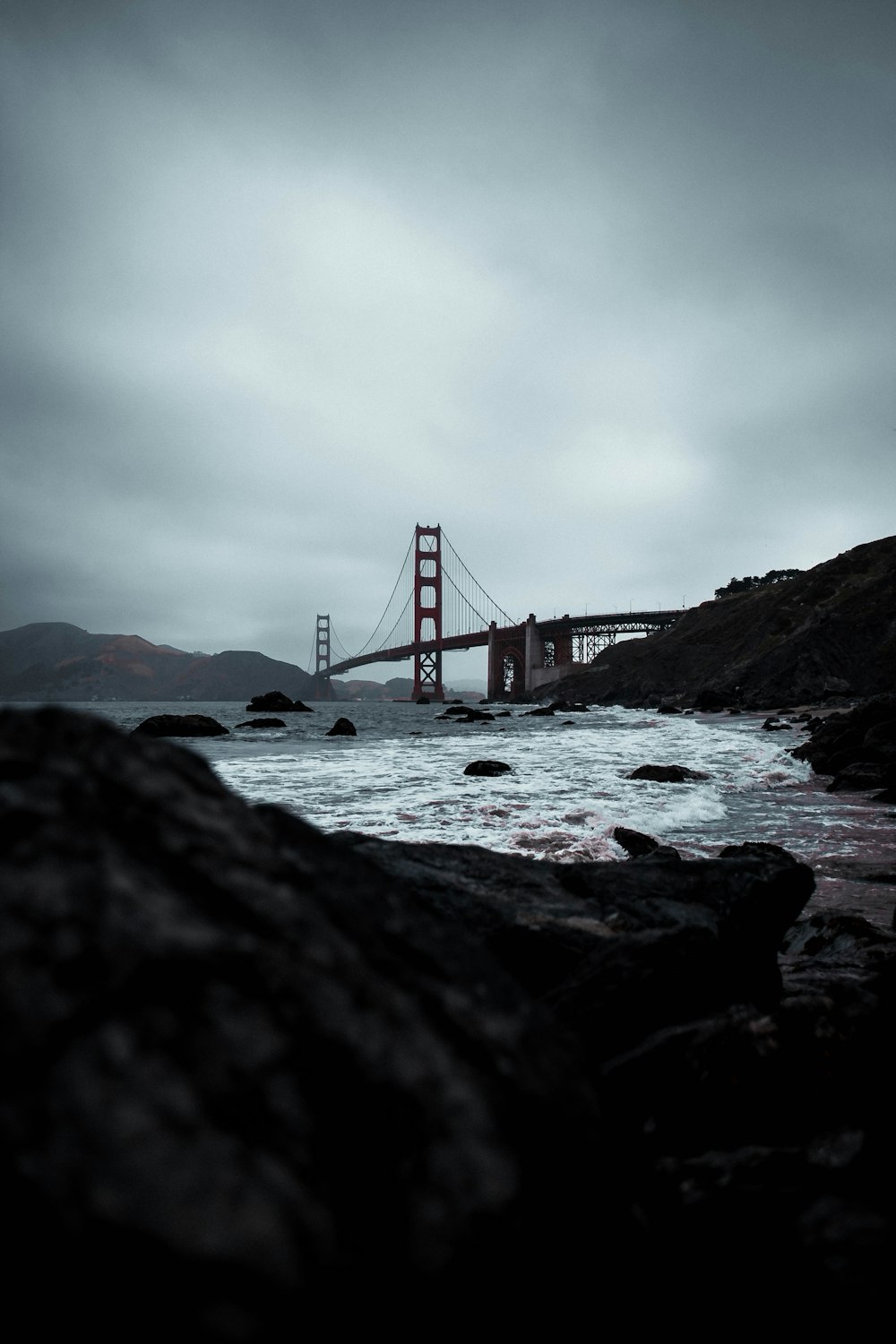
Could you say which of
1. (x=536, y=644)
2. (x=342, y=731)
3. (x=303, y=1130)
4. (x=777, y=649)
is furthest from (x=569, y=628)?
(x=303, y=1130)

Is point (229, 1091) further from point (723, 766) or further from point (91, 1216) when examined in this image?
point (723, 766)

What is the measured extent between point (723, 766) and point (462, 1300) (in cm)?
1095

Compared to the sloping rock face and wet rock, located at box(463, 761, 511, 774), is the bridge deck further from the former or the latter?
wet rock, located at box(463, 761, 511, 774)

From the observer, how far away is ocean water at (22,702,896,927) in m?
5.27

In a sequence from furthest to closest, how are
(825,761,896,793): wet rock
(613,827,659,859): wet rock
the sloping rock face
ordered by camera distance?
the sloping rock face < (825,761,896,793): wet rock < (613,827,659,859): wet rock

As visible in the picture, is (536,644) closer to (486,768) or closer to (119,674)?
(486,768)

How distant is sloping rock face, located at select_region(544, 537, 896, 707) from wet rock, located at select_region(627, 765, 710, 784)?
2946 centimetres

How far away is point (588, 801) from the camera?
304 inches

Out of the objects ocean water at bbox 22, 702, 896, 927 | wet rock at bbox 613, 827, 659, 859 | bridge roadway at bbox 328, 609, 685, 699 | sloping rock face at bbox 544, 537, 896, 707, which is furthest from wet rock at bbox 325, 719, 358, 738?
bridge roadway at bbox 328, 609, 685, 699

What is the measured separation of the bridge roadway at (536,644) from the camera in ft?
227

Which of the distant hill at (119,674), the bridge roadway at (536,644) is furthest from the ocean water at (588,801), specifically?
the distant hill at (119,674)

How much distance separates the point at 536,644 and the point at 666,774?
203 ft

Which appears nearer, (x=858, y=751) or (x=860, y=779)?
(x=860, y=779)

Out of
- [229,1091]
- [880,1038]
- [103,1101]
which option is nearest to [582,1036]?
[880,1038]
